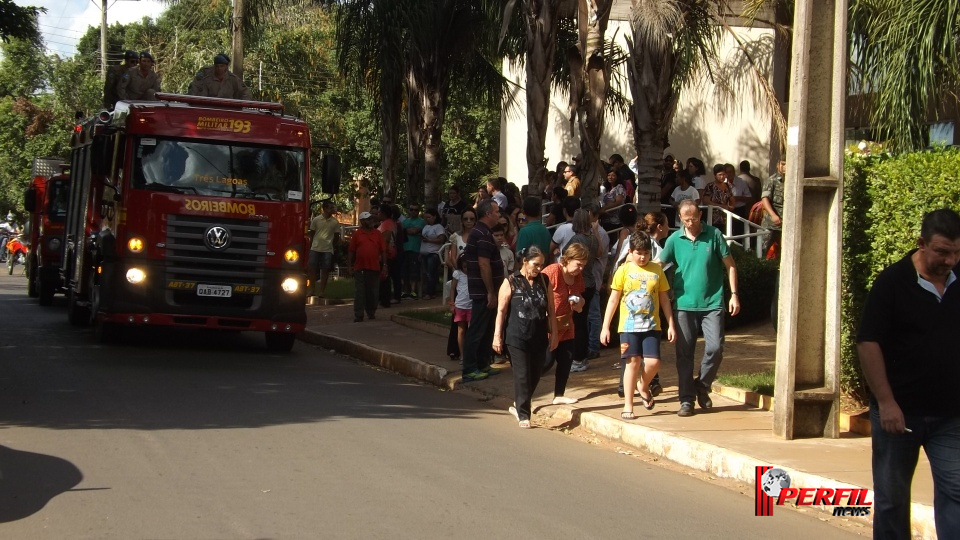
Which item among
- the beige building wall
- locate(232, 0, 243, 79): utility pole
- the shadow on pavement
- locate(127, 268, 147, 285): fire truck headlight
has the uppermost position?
locate(232, 0, 243, 79): utility pole

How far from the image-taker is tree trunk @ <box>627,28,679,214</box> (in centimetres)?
1388

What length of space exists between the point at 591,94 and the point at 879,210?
6.79 meters

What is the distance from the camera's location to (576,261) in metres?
10.6

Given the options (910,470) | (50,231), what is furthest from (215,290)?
(910,470)

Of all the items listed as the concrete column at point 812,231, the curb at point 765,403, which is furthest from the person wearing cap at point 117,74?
the concrete column at point 812,231

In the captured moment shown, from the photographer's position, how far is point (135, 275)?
14.2m

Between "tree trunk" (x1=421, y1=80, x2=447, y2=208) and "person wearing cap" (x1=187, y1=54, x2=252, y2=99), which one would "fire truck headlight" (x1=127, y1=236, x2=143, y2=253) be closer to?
"person wearing cap" (x1=187, y1=54, x2=252, y2=99)

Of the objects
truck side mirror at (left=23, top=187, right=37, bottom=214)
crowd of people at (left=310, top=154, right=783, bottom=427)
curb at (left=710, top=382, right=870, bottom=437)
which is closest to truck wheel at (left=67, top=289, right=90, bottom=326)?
truck side mirror at (left=23, top=187, right=37, bottom=214)

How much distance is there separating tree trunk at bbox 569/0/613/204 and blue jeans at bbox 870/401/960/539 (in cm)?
1006

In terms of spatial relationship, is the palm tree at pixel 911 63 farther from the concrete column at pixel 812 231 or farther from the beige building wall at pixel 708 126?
the beige building wall at pixel 708 126

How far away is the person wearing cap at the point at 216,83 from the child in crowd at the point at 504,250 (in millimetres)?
6063

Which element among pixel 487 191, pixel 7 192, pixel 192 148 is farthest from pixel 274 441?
pixel 7 192

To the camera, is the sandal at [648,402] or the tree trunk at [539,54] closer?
the sandal at [648,402]

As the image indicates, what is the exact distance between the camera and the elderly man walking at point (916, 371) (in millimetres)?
5227
